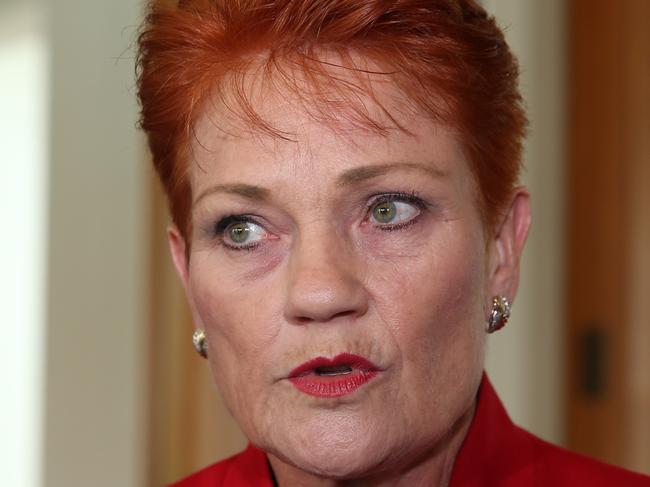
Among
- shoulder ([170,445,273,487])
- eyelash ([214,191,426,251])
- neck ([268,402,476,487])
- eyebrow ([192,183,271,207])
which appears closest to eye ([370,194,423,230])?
eyelash ([214,191,426,251])

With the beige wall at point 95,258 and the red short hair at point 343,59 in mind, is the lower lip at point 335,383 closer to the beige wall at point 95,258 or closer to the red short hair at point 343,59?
the red short hair at point 343,59

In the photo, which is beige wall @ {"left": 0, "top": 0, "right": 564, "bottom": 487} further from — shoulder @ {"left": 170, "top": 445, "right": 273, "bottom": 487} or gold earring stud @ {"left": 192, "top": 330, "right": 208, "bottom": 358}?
gold earring stud @ {"left": 192, "top": 330, "right": 208, "bottom": 358}

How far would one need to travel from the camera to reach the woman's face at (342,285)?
3.35 ft

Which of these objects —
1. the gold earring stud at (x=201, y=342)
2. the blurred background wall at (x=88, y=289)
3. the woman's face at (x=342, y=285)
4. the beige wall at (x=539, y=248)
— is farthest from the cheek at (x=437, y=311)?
the beige wall at (x=539, y=248)

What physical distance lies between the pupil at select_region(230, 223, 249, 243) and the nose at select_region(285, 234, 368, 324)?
78 mm

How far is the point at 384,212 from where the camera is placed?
3.50ft

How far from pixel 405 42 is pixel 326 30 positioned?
8cm

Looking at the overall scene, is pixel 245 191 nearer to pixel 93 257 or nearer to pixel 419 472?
pixel 419 472

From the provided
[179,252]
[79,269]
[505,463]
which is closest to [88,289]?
[79,269]

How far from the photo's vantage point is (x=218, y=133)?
1097 millimetres

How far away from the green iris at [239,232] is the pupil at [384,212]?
0.13m

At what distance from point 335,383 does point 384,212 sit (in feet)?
0.57

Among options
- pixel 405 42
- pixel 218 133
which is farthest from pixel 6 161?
pixel 405 42

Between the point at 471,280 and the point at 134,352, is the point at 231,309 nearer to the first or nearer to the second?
the point at 471,280
